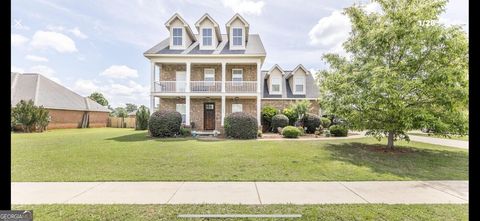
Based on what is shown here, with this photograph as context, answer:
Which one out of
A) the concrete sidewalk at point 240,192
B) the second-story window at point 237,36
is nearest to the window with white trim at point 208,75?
the second-story window at point 237,36

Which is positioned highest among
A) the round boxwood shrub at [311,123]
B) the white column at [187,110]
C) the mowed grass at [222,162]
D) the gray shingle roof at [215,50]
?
the gray shingle roof at [215,50]

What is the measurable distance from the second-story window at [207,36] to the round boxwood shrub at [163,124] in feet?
17.3

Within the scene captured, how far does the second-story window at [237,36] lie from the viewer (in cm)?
1388

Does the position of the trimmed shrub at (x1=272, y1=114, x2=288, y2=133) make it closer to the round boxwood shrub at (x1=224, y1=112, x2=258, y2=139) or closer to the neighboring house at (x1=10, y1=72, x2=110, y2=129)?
the round boxwood shrub at (x1=224, y1=112, x2=258, y2=139)

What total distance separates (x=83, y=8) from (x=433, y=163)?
400 inches

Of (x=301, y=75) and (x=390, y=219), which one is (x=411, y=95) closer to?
(x=390, y=219)

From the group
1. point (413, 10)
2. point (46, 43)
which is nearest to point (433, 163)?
point (413, 10)

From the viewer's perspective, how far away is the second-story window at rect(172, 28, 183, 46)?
13514mm

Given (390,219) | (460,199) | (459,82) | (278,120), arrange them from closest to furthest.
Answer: (390,219), (460,199), (459,82), (278,120)

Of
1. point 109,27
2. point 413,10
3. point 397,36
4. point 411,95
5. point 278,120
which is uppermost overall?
point 413,10

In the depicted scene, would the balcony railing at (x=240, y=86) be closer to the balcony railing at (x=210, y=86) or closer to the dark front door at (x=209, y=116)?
the balcony railing at (x=210, y=86)

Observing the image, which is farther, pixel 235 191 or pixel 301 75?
pixel 301 75

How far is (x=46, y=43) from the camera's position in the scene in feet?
15.4

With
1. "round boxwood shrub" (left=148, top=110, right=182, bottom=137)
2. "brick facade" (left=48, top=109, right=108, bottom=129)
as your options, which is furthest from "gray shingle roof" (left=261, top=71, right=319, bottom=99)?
"brick facade" (left=48, top=109, right=108, bottom=129)
